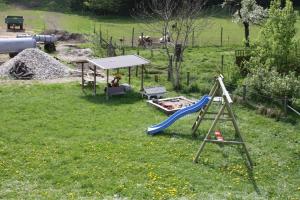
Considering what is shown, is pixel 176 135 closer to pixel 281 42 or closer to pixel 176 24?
pixel 281 42

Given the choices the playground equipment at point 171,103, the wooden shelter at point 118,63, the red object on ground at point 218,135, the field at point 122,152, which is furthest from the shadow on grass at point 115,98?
the red object on ground at point 218,135

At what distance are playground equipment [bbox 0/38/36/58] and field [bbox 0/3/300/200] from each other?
26.7ft

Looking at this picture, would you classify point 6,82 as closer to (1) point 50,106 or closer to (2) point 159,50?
(1) point 50,106

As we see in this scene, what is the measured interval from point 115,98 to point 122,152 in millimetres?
7754

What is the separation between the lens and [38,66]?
30.0 m

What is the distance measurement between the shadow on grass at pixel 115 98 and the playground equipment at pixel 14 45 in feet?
35.8

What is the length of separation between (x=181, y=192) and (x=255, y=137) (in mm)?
6028

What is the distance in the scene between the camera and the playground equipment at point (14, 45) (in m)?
34.6

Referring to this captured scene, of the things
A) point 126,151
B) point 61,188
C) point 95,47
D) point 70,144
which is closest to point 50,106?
point 70,144

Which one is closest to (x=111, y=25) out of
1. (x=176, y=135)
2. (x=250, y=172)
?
(x=176, y=135)

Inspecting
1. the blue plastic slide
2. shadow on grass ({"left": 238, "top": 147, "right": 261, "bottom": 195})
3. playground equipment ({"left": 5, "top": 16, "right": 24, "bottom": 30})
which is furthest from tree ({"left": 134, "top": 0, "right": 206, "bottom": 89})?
playground equipment ({"left": 5, "top": 16, "right": 24, "bottom": 30})

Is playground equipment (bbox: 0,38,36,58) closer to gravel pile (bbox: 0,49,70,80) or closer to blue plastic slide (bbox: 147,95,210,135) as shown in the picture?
gravel pile (bbox: 0,49,70,80)

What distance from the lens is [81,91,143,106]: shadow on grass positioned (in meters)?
24.6

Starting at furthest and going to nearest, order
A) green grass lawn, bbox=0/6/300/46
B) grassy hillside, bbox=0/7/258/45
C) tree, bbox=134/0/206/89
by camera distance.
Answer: grassy hillside, bbox=0/7/258/45, green grass lawn, bbox=0/6/300/46, tree, bbox=134/0/206/89
